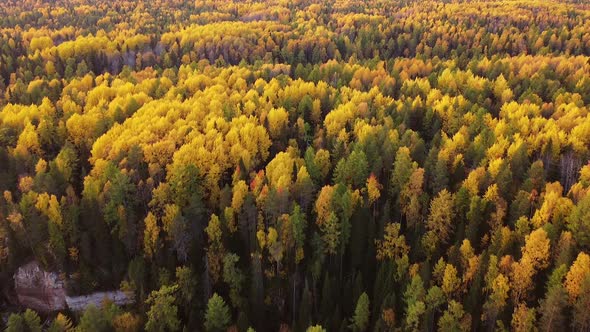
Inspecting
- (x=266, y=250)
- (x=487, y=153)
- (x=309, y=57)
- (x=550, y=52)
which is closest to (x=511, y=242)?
(x=487, y=153)

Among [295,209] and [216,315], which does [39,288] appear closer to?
[216,315]

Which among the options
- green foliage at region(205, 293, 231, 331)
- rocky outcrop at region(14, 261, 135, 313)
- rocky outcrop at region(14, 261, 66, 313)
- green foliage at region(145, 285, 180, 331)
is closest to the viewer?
green foliage at region(205, 293, 231, 331)

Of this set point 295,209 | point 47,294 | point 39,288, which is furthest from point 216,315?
point 39,288

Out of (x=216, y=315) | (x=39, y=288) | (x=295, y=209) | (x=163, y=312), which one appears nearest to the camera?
(x=216, y=315)

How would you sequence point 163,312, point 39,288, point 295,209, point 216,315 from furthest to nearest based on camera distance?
point 39,288, point 295,209, point 163,312, point 216,315

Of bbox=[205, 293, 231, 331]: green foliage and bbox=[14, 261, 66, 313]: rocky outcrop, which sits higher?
bbox=[205, 293, 231, 331]: green foliage

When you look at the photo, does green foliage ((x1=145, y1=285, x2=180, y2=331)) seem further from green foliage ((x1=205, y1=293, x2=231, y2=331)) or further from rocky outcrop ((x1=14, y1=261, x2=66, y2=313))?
rocky outcrop ((x1=14, y1=261, x2=66, y2=313))

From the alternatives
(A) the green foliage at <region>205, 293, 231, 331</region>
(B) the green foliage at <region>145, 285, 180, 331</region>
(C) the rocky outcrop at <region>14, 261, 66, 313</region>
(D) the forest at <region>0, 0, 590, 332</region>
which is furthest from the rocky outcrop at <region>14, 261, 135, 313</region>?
(A) the green foliage at <region>205, 293, 231, 331</region>

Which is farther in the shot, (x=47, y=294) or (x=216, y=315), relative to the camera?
(x=47, y=294)
